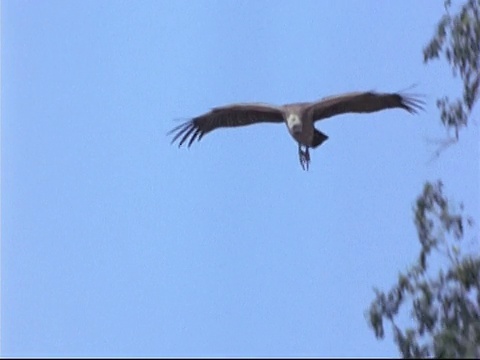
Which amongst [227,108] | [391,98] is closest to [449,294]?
[391,98]

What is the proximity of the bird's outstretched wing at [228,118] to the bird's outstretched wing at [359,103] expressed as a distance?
11.0 inches

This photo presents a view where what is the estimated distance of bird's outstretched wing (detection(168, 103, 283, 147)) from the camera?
827cm

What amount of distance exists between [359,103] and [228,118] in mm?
813

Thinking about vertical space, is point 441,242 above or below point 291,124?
below

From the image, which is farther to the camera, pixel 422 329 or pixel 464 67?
pixel 464 67

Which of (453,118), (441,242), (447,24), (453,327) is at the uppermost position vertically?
(447,24)

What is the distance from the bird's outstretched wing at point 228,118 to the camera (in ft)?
27.1

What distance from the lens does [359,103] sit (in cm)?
809

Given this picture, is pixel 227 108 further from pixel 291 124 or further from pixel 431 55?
pixel 431 55

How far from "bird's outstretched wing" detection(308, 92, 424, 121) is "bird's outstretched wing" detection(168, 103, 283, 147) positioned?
28 cm

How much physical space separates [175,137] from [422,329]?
1.91 m

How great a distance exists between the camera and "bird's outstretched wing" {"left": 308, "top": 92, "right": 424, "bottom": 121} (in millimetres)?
8016

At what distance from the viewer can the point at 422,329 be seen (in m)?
7.68

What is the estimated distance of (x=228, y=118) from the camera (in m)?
8.37
